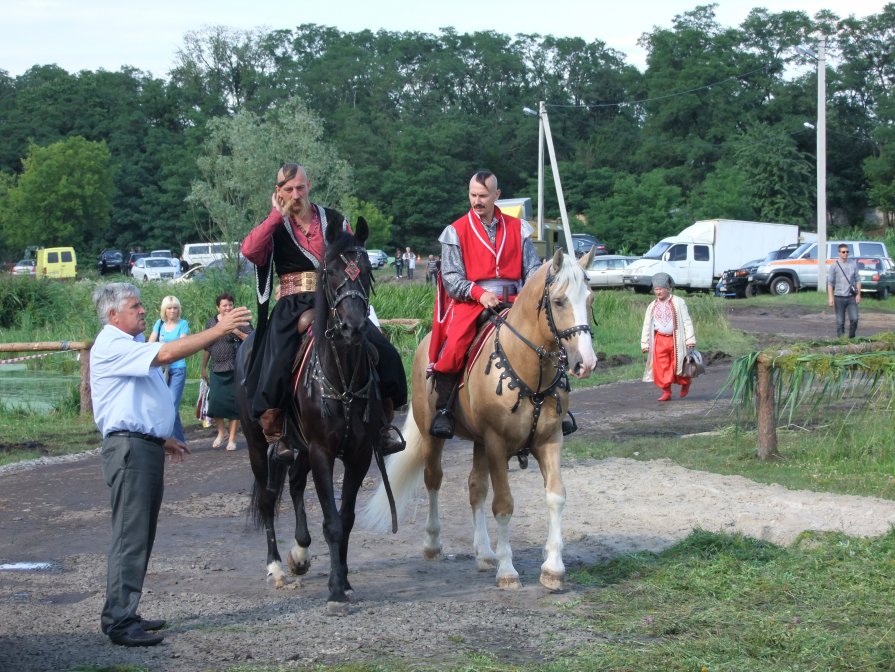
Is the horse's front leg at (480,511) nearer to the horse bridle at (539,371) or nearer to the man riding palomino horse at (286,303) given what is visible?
the horse bridle at (539,371)

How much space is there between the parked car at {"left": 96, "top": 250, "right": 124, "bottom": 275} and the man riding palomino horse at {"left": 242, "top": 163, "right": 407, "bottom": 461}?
63.9 metres

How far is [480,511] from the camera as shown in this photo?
8.12 metres

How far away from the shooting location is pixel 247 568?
828 cm

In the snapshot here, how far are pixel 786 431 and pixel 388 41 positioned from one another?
108715mm

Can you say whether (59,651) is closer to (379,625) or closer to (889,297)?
(379,625)

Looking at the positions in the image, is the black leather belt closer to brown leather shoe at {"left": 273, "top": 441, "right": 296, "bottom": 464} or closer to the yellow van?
brown leather shoe at {"left": 273, "top": 441, "right": 296, "bottom": 464}

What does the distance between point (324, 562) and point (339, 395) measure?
1870 mm

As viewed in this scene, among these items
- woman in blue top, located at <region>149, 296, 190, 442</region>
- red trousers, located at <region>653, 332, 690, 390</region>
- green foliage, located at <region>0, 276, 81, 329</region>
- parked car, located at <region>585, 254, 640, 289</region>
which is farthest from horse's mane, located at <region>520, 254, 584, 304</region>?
parked car, located at <region>585, 254, 640, 289</region>

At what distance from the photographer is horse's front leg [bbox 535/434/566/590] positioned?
7.27 metres

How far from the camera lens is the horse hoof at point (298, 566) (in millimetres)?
7840

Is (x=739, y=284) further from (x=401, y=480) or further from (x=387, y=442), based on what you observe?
(x=387, y=442)

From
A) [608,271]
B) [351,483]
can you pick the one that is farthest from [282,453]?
[608,271]

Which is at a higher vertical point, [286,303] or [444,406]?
[286,303]

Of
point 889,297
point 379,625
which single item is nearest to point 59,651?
point 379,625
